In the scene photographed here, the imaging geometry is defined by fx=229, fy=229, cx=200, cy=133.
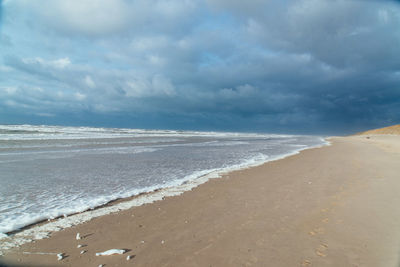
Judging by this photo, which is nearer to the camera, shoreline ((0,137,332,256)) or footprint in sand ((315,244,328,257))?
footprint in sand ((315,244,328,257))

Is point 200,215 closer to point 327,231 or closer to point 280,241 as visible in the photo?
point 280,241

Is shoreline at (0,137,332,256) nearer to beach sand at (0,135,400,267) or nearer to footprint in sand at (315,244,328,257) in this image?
beach sand at (0,135,400,267)

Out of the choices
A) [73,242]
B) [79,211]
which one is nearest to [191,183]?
[79,211]

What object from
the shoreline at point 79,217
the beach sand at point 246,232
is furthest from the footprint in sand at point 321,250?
the shoreline at point 79,217

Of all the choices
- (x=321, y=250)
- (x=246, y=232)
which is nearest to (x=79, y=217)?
(x=246, y=232)

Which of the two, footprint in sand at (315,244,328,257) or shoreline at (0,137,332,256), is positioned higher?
footprint in sand at (315,244,328,257)

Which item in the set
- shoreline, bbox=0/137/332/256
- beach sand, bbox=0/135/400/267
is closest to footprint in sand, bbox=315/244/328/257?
beach sand, bbox=0/135/400/267

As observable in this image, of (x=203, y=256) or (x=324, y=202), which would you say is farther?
(x=324, y=202)

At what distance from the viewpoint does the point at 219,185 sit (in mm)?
9531

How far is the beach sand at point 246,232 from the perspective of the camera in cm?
397

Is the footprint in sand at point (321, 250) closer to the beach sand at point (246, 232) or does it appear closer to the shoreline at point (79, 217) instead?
the beach sand at point (246, 232)

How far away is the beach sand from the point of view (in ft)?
13.0

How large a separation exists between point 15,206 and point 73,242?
3.54m

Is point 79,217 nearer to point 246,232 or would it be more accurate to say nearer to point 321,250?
point 246,232
